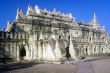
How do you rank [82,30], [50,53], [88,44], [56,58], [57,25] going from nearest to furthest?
[56,58] < [50,53] < [88,44] < [57,25] < [82,30]

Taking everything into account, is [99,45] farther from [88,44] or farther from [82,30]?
[82,30]

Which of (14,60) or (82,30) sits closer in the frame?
(14,60)

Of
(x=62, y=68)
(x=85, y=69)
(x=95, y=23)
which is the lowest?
(x=62, y=68)

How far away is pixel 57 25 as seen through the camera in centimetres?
4891

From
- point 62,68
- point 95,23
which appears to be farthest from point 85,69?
point 95,23

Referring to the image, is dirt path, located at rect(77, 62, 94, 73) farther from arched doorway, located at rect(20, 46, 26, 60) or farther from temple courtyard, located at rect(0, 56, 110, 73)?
arched doorway, located at rect(20, 46, 26, 60)

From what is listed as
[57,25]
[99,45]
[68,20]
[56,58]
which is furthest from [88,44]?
[56,58]

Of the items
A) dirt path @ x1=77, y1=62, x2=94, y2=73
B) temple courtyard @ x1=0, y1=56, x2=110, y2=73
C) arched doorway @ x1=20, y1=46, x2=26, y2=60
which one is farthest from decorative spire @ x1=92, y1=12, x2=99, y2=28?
dirt path @ x1=77, y1=62, x2=94, y2=73

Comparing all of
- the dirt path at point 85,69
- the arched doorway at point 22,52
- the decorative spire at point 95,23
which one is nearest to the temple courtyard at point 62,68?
the dirt path at point 85,69

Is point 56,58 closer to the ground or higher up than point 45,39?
closer to the ground

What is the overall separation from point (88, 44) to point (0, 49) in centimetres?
2305

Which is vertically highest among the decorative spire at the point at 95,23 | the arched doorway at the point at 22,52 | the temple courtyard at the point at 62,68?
the decorative spire at the point at 95,23

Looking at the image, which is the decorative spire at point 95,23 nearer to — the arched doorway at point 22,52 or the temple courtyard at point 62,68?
the arched doorway at point 22,52

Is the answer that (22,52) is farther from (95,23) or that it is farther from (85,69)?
(95,23)
